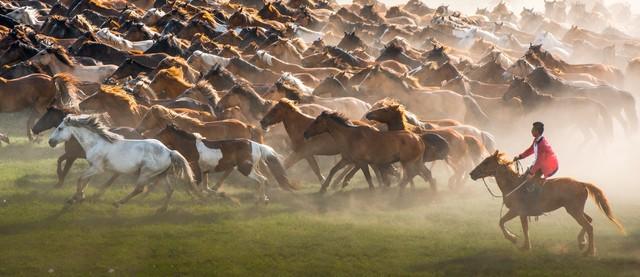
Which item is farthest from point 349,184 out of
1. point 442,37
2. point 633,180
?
point 442,37

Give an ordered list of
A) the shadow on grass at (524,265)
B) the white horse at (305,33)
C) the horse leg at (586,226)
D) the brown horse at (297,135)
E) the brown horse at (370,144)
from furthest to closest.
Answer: the white horse at (305,33), the brown horse at (297,135), the brown horse at (370,144), the horse leg at (586,226), the shadow on grass at (524,265)

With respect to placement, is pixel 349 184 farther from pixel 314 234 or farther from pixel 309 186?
pixel 314 234

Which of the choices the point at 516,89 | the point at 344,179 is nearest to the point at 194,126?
the point at 344,179

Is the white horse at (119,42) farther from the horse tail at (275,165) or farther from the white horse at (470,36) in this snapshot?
the white horse at (470,36)

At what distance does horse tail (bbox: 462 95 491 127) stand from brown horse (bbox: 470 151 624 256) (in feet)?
27.9

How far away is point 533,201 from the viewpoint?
13289 millimetres

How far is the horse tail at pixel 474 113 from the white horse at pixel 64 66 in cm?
1178

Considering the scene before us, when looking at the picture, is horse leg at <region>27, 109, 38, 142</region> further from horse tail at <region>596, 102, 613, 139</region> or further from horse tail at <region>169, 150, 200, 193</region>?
horse tail at <region>596, 102, 613, 139</region>

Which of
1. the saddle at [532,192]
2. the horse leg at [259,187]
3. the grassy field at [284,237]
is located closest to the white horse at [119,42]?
the grassy field at [284,237]

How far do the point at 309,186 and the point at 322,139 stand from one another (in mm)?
1168

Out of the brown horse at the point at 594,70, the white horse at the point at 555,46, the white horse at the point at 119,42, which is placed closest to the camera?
the brown horse at the point at 594,70

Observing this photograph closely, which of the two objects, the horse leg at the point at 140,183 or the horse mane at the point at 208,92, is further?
the horse mane at the point at 208,92

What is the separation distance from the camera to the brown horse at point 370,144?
54.7 ft

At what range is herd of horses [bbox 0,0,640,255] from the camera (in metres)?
14.8
